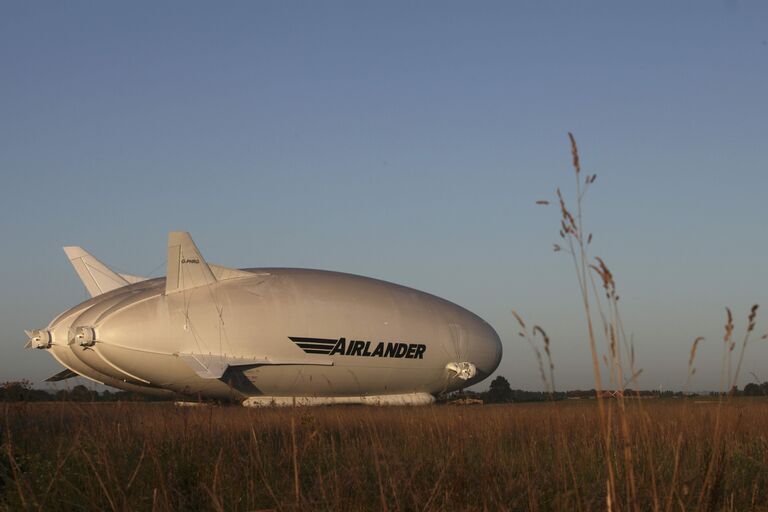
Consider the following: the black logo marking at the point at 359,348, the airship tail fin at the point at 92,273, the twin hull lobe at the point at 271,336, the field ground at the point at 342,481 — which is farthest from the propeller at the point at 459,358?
the field ground at the point at 342,481

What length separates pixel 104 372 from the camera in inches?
1209

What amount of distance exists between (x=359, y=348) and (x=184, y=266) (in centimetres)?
808

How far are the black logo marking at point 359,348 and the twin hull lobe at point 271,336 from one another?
4cm

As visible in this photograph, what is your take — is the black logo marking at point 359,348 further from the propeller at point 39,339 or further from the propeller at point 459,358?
the propeller at point 39,339

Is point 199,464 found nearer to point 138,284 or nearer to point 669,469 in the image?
point 669,469

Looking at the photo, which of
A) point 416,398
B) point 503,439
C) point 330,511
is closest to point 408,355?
point 416,398

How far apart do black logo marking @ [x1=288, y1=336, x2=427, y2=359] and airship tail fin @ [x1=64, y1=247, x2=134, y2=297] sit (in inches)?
472

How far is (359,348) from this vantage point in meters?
33.8

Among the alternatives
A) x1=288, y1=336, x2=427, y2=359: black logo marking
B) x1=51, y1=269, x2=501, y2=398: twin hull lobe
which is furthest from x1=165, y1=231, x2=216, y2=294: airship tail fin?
x1=288, y1=336, x2=427, y2=359: black logo marking

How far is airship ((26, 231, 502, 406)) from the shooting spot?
2920 centimetres

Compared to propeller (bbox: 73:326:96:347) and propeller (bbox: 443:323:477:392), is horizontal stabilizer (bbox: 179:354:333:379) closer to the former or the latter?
propeller (bbox: 73:326:96:347)

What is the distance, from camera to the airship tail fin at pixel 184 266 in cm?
3041

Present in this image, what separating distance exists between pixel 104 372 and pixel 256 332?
5.98m

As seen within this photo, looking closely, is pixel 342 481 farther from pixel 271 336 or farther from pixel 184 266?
pixel 184 266
